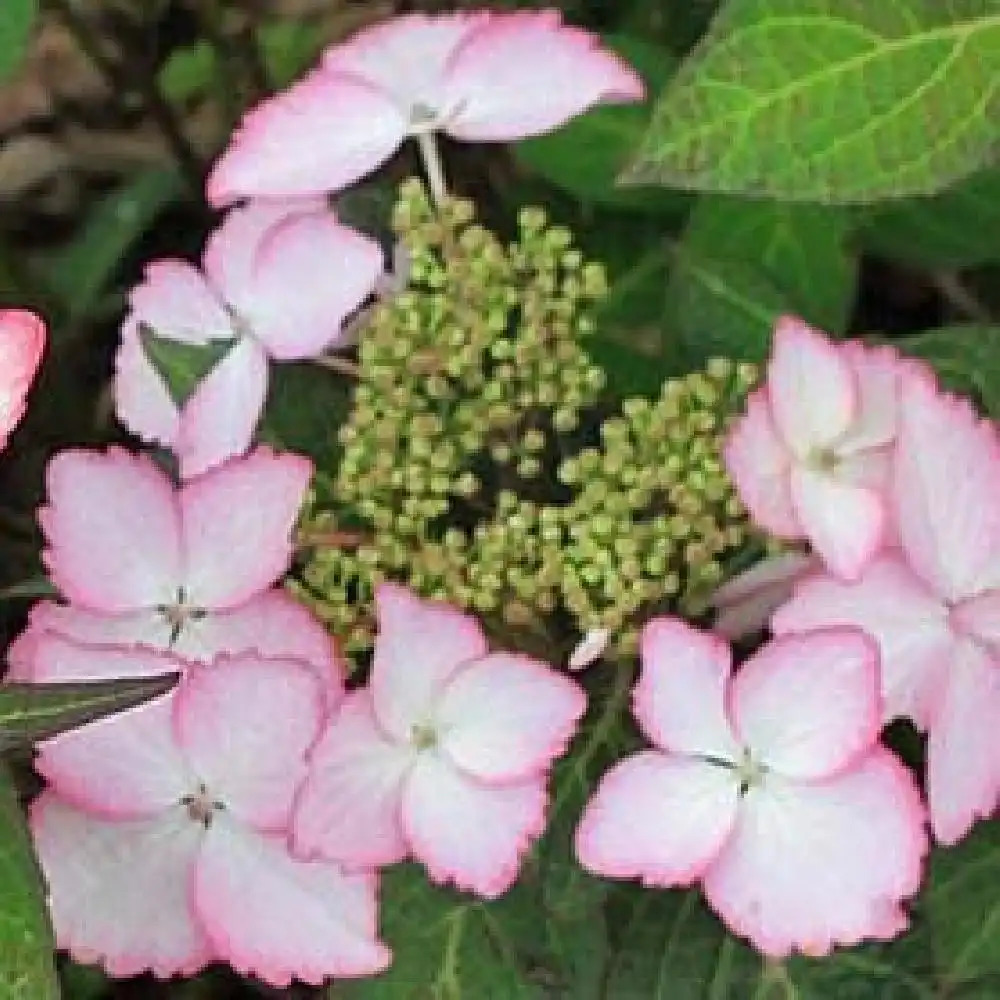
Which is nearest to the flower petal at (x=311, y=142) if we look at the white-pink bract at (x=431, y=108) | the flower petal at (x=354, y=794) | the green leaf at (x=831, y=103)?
the white-pink bract at (x=431, y=108)

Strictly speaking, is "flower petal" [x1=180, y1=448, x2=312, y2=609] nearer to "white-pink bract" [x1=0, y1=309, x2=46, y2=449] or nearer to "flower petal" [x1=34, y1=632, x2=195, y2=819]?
"flower petal" [x1=34, y1=632, x2=195, y2=819]

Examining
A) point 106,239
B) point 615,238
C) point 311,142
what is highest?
point 311,142

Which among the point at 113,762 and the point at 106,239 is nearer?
the point at 113,762

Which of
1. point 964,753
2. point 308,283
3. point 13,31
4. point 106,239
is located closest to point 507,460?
point 308,283

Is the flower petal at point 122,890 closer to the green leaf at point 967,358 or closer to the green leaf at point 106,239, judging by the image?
the green leaf at point 967,358

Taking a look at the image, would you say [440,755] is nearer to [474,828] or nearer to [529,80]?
[474,828]

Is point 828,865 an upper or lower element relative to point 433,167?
lower
